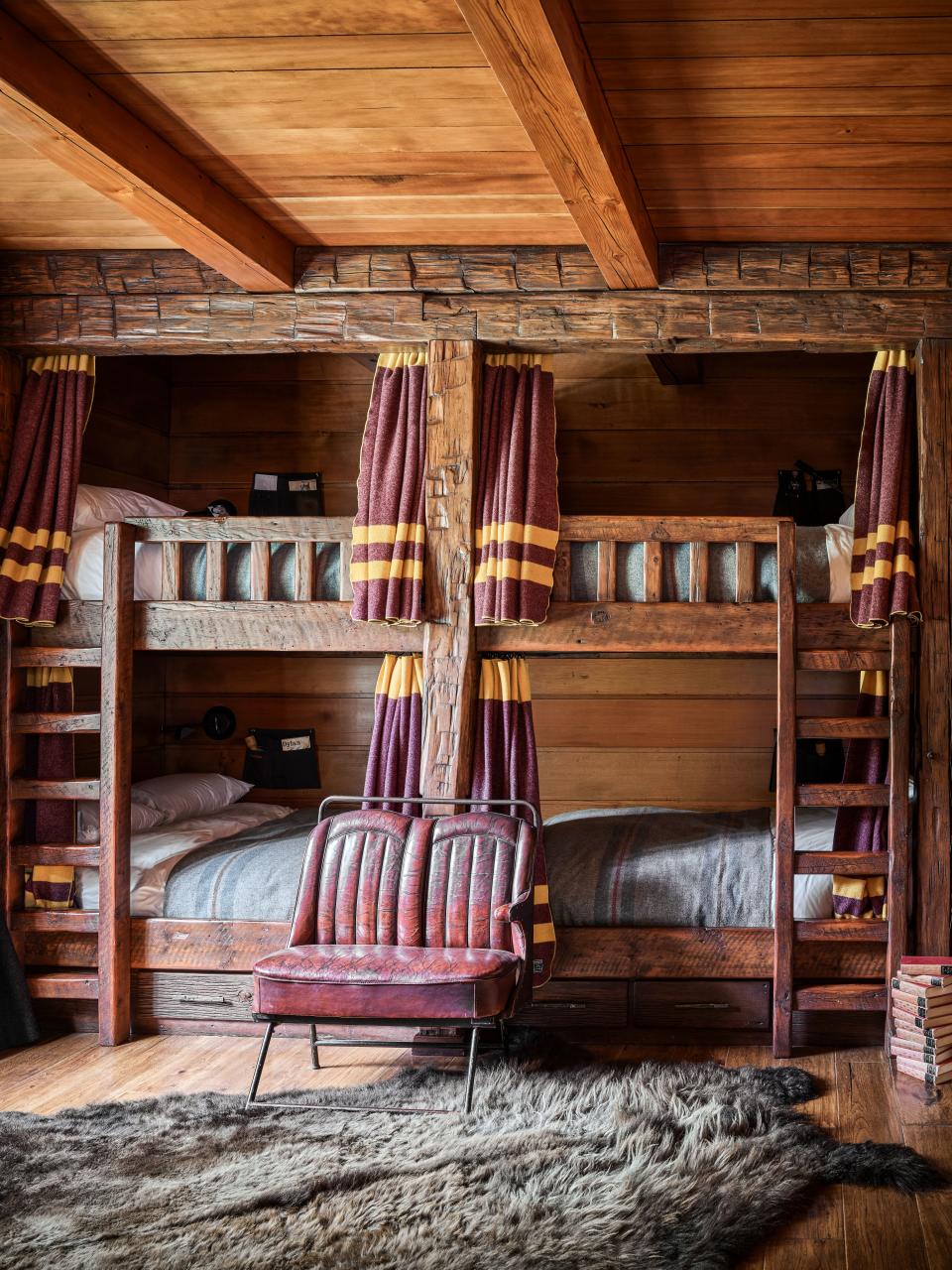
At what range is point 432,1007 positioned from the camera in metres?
3.29

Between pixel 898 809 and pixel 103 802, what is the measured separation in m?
2.56

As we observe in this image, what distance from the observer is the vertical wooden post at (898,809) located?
3.83 metres

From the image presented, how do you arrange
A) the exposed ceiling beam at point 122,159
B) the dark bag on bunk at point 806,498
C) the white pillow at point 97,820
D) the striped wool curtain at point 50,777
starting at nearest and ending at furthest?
the exposed ceiling beam at point 122,159
the striped wool curtain at point 50,777
the white pillow at point 97,820
the dark bag on bunk at point 806,498

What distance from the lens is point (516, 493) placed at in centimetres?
390

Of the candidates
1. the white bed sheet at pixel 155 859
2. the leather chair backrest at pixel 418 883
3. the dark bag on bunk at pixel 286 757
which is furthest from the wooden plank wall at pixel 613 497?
the leather chair backrest at pixel 418 883

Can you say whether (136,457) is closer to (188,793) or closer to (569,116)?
(188,793)

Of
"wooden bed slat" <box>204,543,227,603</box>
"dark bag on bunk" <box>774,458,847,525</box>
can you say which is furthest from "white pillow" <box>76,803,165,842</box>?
"dark bag on bunk" <box>774,458,847,525</box>

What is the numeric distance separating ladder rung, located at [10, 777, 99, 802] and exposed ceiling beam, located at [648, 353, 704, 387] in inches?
105

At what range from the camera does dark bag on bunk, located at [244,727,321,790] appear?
18.0 feet

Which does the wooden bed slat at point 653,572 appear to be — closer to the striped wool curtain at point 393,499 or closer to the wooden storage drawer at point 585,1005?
the striped wool curtain at point 393,499

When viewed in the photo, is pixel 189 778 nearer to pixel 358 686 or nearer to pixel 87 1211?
pixel 358 686

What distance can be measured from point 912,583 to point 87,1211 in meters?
2.86

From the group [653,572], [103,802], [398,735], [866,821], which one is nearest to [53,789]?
[103,802]

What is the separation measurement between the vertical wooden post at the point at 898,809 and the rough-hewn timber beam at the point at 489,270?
112 cm
